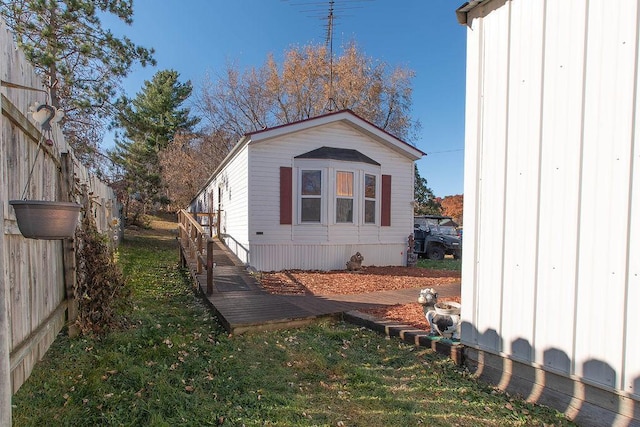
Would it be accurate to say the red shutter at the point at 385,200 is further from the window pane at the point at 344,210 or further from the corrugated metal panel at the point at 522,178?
the corrugated metal panel at the point at 522,178

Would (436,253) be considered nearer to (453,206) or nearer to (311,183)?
(311,183)

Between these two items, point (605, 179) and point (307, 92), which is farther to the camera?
point (307, 92)

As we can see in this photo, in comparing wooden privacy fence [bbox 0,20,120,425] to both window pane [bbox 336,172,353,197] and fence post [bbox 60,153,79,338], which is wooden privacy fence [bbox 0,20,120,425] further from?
window pane [bbox 336,172,353,197]

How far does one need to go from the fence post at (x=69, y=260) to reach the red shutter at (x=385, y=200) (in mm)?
7296

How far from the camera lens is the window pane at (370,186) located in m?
9.23

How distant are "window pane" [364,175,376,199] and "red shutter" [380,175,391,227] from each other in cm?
30

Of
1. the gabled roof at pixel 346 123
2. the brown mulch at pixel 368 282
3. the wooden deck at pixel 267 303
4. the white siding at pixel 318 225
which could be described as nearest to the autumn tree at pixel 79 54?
the gabled roof at pixel 346 123

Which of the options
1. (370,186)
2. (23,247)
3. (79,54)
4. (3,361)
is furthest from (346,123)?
(79,54)

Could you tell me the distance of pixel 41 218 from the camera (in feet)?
5.99

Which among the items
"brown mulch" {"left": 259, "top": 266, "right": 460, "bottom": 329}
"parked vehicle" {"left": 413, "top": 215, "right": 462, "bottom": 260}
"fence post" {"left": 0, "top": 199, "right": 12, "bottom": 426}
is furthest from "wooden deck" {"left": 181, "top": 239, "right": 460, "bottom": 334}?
"parked vehicle" {"left": 413, "top": 215, "right": 462, "bottom": 260}

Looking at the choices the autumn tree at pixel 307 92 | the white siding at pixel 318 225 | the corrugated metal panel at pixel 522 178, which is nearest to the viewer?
the corrugated metal panel at pixel 522 178

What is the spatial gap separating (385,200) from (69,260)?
746 cm

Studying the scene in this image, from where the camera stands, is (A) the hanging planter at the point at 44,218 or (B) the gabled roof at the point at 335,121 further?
(B) the gabled roof at the point at 335,121

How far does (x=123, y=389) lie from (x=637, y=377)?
11.6 feet
